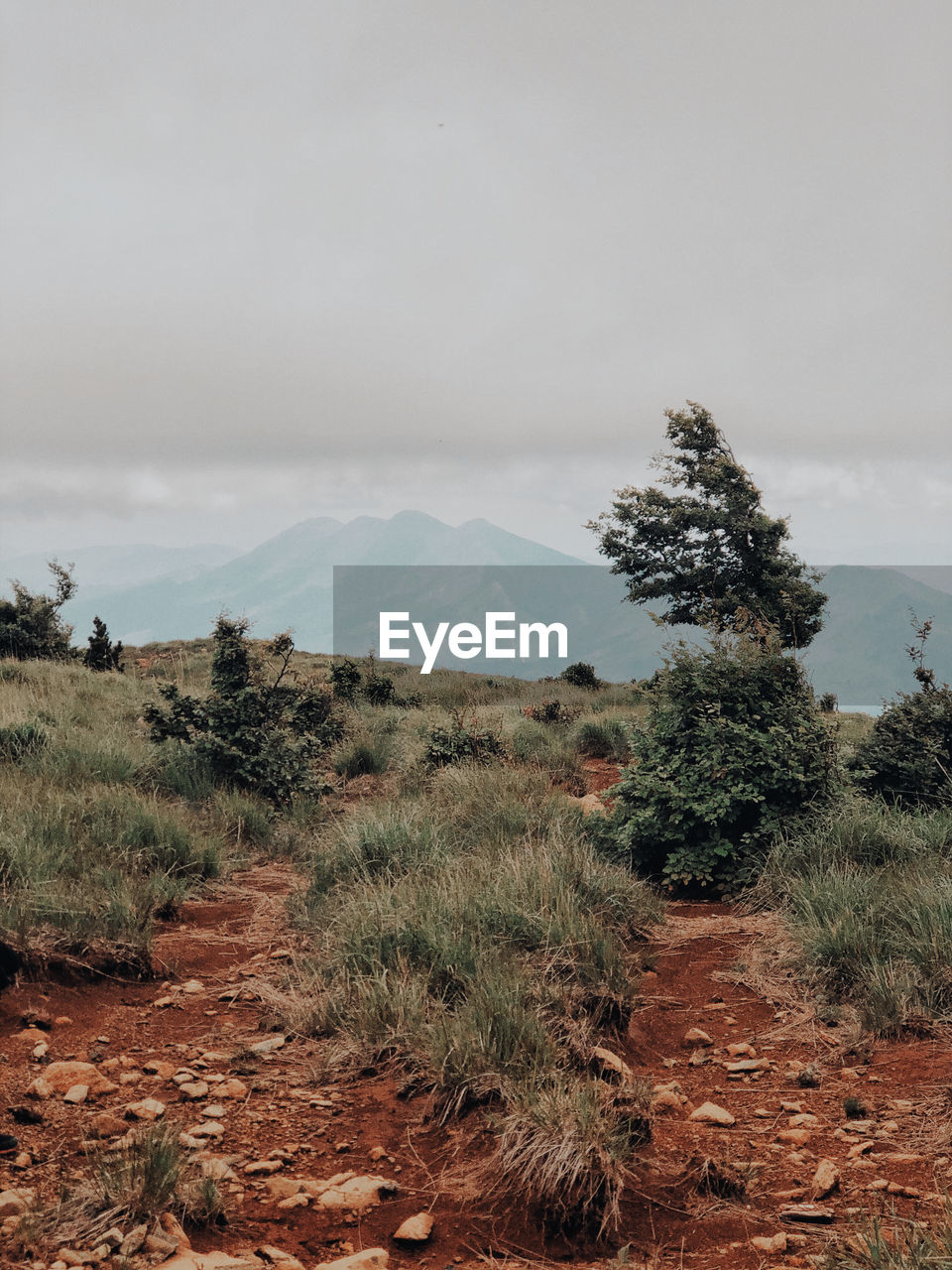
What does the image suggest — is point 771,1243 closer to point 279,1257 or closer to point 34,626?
point 279,1257

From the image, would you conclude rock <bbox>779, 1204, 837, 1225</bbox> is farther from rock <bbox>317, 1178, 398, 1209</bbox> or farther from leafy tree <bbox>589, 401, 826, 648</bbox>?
Answer: leafy tree <bbox>589, 401, 826, 648</bbox>

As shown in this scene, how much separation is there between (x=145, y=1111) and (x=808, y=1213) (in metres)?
2.35

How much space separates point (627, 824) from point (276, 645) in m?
5.13

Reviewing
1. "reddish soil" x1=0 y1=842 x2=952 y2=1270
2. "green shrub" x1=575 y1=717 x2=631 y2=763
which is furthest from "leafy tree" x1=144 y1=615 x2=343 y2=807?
"green shrub" x1=575 y1=717 x2=631 y2=763

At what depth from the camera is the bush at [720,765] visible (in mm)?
7059

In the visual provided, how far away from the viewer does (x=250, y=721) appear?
9945 mm

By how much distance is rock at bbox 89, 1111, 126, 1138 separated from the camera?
323cm

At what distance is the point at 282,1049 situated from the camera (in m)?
4.14

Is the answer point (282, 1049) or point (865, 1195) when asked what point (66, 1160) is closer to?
point (282, 1049)

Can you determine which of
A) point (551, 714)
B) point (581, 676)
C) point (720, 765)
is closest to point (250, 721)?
point (720, 765)

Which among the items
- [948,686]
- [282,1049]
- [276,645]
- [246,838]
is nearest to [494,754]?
[276,645]

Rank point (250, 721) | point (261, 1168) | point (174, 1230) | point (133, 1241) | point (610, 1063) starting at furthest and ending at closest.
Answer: point (250, 721) → point (610, 1063) → point (261, 1168) → point (174, 1230) → point (133, 1241)

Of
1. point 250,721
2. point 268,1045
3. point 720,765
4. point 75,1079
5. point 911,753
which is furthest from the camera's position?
point 250,721

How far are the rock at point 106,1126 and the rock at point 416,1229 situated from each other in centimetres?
113
